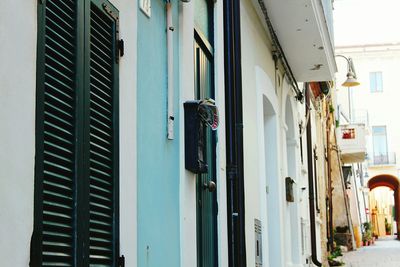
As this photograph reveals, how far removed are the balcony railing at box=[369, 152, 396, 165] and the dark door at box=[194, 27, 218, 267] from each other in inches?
1605

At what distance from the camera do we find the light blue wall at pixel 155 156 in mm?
4336

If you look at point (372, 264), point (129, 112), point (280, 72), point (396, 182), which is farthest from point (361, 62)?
point (129, 112)

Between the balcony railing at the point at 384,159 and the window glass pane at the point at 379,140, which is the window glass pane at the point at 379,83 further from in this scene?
the balcony railing at the point at 384,159

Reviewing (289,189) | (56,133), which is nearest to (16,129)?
(56,133)

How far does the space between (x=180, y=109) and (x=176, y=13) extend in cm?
72

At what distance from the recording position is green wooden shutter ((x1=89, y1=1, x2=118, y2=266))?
3.56 meters

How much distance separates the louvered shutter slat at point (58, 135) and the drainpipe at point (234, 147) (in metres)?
3.41

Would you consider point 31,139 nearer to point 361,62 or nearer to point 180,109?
point 180,109

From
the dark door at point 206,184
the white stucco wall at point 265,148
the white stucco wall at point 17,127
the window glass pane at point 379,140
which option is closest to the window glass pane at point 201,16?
the dark door at point 206,184

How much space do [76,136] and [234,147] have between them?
3455mm

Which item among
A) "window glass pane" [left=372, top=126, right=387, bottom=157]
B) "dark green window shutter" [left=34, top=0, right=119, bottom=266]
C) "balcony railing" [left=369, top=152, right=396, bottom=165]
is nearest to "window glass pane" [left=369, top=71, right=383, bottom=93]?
"window glass pane" [left=372, top=126, right=387, bottom=157]

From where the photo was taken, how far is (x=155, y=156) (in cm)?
461

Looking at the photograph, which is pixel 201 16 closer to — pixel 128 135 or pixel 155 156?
pixel 155 156

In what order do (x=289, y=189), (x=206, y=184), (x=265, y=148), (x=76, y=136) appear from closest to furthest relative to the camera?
1. (x=76, y=136)
2. (x=206, y=184)
3. (x=265, y=148)
4. (x=289, y=189)
